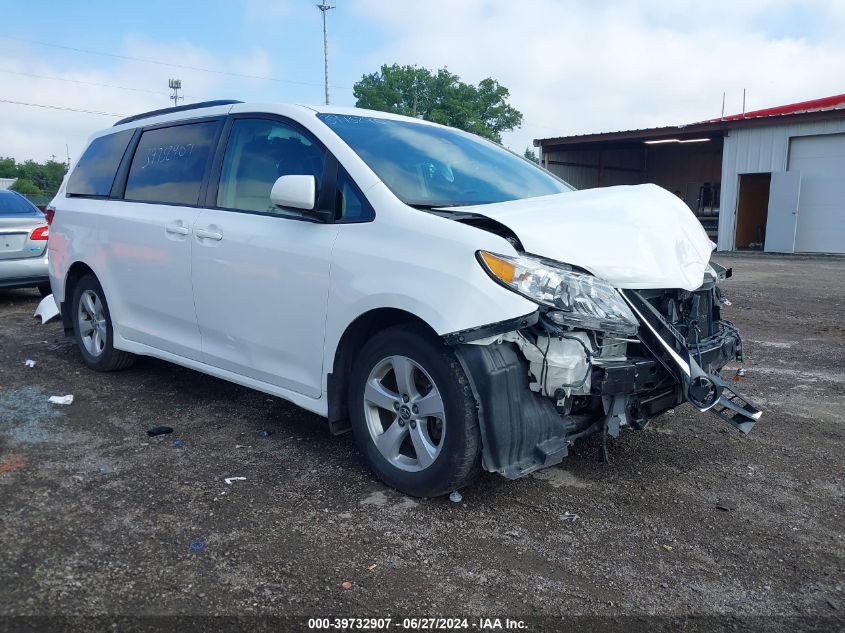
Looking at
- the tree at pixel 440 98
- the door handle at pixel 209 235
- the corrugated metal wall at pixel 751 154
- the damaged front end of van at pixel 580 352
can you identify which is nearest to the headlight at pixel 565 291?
the damaged front end of van at pixel 580 352

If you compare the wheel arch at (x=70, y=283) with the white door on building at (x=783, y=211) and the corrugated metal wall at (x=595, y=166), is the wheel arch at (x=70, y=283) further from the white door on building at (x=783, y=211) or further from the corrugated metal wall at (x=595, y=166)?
the corrugated metal wall at (x=595, y=166)

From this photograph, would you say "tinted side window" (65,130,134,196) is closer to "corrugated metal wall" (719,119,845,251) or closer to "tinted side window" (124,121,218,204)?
"tinted side window" (124,121,218,204)

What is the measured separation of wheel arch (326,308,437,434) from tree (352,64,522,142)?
5769 centimetres

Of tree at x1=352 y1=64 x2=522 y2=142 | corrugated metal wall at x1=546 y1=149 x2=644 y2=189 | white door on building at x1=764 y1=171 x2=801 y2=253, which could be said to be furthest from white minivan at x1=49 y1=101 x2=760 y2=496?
tree at x1=352 y1=64 x2=522 y2=142

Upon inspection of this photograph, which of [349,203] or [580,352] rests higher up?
[349,203]

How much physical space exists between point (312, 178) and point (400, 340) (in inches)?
37.9

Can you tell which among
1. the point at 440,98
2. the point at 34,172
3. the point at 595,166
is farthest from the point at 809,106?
the point at 34,172

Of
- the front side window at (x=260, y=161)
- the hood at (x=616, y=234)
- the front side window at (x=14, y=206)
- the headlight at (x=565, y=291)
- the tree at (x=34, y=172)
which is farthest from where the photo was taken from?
the tree at (x=34, y=172)

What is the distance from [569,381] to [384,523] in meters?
1.04

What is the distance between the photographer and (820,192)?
2025 cm

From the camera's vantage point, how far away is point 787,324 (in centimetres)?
808

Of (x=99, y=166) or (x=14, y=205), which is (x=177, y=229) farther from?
(x=14, y=205)

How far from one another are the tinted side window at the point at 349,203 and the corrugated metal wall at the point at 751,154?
20494 mm

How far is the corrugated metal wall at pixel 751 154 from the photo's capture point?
66.2 feet
